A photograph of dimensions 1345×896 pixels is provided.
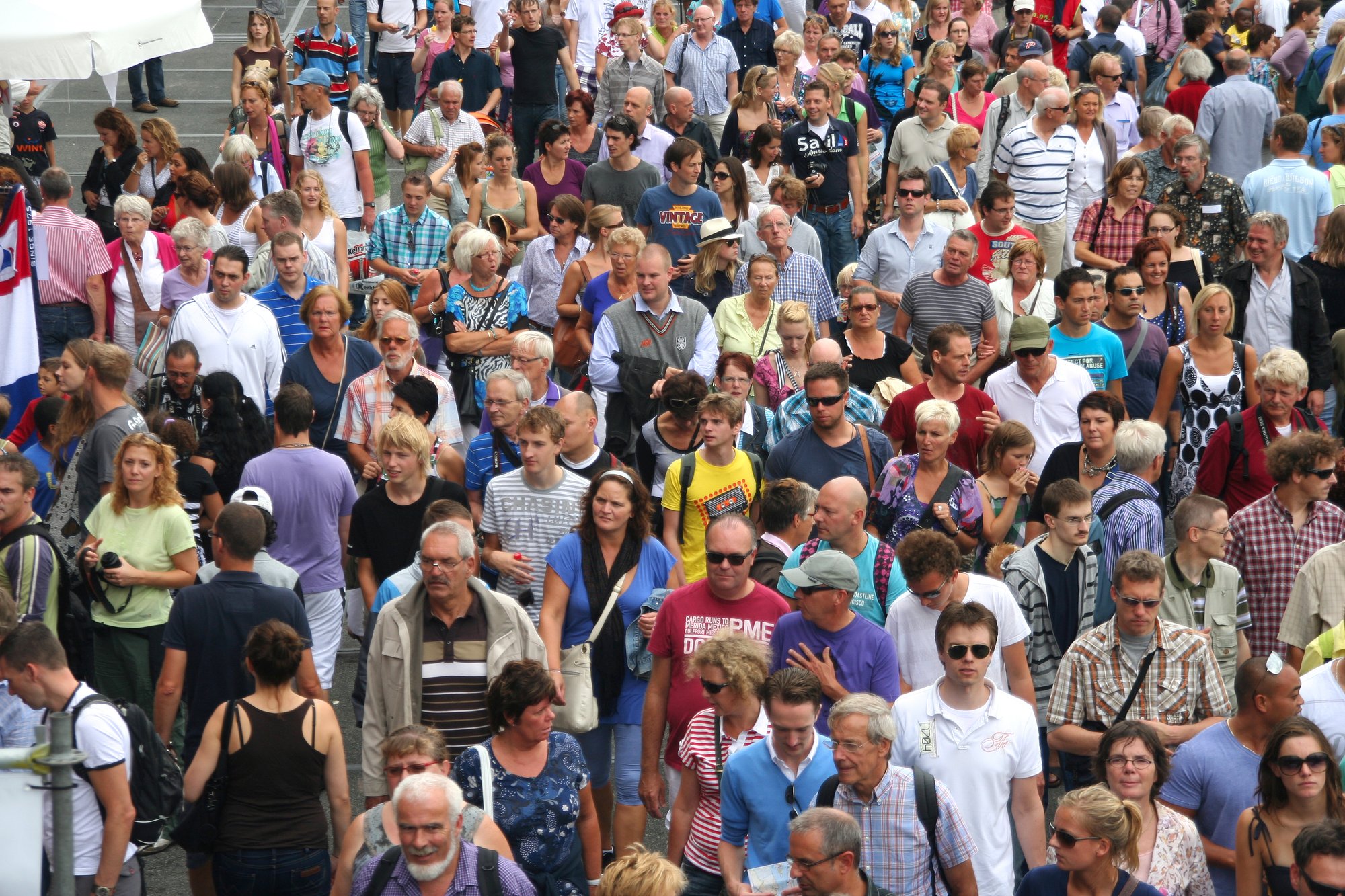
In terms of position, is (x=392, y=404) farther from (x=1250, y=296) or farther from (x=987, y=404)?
(x=1250, y=296)

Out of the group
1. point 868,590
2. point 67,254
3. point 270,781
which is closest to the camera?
point 270,781

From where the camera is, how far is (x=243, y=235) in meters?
10.9

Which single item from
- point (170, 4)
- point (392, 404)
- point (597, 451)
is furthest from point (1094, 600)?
point (170, 4)

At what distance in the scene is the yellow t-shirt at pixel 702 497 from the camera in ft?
25.0

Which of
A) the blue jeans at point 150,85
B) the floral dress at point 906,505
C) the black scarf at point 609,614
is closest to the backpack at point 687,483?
the floral dress at point 906,505

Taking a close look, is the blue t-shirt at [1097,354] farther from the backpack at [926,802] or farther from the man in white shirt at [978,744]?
the backpack at [926,802]

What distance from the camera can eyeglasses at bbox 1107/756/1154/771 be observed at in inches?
213

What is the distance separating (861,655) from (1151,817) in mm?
1178

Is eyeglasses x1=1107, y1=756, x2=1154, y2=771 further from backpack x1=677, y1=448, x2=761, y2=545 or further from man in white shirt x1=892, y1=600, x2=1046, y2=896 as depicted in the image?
backpack x1=677, y1=448, x2=761, y2=545

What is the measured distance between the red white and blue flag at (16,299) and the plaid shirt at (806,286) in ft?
14.0

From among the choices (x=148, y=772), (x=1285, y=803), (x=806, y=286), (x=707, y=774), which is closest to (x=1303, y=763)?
(x=1285, y=803)

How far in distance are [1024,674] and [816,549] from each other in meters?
0.94

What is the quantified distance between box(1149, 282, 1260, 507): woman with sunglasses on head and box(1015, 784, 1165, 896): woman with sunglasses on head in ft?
14.1

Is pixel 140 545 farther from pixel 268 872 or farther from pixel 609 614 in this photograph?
pixel 609 614
